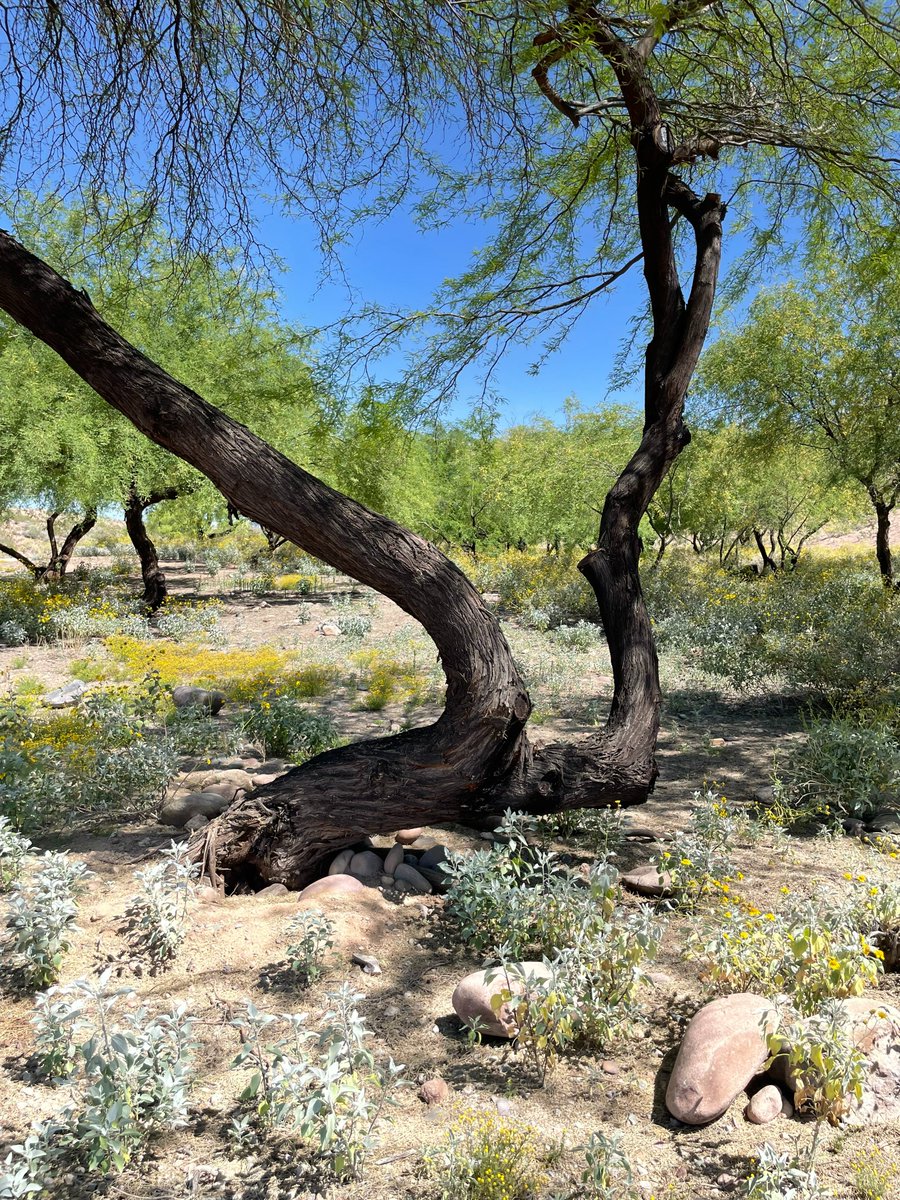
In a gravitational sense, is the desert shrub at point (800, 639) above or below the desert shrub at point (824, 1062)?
above

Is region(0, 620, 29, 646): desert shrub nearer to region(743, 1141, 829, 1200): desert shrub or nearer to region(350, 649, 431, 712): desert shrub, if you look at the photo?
region(350, 649, 431, 712): desert shrub

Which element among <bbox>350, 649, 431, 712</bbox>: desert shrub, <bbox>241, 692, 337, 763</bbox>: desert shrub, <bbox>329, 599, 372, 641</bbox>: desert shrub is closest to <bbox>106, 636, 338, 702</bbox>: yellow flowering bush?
<bbox>350, 649, 431, 712</bbox>: desert shrub

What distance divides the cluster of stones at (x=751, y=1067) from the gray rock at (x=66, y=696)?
269 inches

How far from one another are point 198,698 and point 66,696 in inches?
59.0

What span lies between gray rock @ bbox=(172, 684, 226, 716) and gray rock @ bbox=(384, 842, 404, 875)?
3864 millimetres

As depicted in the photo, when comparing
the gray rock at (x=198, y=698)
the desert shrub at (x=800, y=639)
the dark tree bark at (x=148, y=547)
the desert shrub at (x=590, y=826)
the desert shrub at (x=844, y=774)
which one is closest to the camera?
the desert shrub at (x=590, y=826)

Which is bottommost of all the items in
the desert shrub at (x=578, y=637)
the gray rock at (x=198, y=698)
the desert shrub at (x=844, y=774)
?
the gray rock at (x=198, y=698)

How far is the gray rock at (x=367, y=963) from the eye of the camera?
3.14 meters

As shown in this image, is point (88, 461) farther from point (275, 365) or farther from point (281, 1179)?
point (281, 1179)

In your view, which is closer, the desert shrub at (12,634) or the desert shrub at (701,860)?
the desert shrub at (701,860)

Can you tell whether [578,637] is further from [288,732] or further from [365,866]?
[365,866]

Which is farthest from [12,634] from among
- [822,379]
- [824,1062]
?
[822,379]

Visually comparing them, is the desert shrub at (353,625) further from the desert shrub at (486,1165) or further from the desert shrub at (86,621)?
the desert shrub at (486,1165)

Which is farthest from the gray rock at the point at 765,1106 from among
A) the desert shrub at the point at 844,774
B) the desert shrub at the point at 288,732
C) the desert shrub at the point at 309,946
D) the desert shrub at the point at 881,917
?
the desert shrub at the point at 288,732
